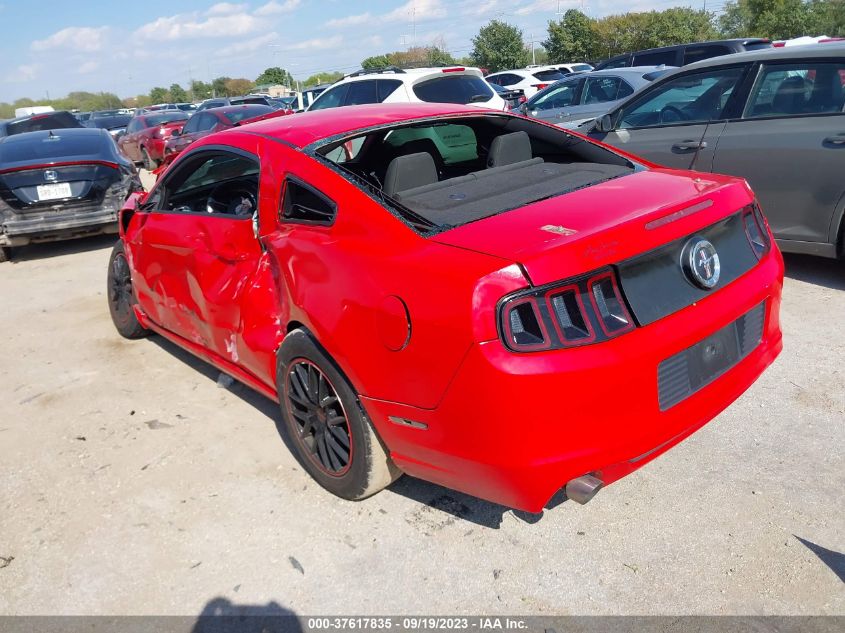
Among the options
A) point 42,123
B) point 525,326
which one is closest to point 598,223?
point 525,326

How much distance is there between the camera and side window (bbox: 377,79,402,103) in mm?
9898

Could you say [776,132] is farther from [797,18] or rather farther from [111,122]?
[797,18]

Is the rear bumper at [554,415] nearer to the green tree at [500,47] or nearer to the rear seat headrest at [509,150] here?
the rear seat headrest at [509,150]

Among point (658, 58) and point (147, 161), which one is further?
point (147, 161)

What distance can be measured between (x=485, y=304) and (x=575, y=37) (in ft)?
168

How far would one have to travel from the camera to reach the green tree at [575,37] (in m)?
48.1

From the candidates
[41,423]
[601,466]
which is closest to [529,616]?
[601,466]

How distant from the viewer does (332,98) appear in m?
11.2

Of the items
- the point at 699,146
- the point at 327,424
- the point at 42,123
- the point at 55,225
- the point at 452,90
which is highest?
the point at 42,123

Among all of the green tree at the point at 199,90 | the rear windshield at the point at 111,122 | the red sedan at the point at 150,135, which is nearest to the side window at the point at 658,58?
the red sedan at the point at 150,135

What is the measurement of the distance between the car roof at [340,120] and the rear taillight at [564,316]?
4.74 feet

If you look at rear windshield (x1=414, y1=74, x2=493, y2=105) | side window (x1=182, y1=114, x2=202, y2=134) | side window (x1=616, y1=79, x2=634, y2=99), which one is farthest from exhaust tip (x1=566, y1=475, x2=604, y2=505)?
side window (x1=182, y1=114, x2=202, y2=134)

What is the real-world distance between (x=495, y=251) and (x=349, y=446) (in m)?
1.10

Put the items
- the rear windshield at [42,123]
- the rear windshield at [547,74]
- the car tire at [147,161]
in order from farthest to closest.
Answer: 1. the rear windshield at [547,74]
2. the car tire at [147,161]
3. the rear windshield at [42,123]
